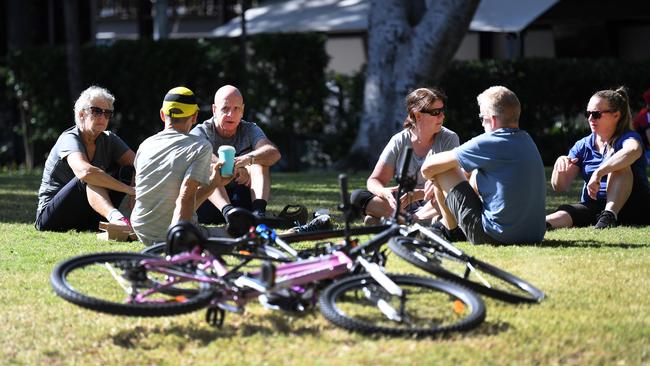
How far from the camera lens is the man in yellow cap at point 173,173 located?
728 cm

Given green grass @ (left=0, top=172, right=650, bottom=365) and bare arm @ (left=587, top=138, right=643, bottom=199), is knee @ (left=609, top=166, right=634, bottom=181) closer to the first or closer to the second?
bare arm @ (left=587, top=138, right=643, bottom=199)

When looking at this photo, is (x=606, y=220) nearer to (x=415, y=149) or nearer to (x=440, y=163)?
(x=415, y=149)

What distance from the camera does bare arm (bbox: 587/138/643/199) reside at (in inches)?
346

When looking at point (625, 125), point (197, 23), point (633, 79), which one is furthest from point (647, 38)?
point (625, 125)

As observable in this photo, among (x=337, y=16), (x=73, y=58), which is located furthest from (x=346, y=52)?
(x=73, y=58)

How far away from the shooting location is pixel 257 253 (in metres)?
5.83

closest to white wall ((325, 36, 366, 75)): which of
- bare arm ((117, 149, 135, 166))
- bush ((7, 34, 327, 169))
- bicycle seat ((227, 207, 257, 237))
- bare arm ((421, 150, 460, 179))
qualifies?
bush ((7, 34, 327, 169))

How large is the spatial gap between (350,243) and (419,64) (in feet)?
38.6

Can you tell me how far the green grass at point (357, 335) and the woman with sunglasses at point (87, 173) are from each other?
1586 mm

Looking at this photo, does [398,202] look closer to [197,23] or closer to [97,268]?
[97,268]

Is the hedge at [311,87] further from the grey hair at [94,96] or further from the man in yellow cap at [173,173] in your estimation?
the man in yellow cap at [173,173]

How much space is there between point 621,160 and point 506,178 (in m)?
1.66

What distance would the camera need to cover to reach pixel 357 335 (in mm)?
5250

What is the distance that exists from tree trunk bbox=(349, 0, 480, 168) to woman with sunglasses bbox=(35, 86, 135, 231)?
8484 mm
